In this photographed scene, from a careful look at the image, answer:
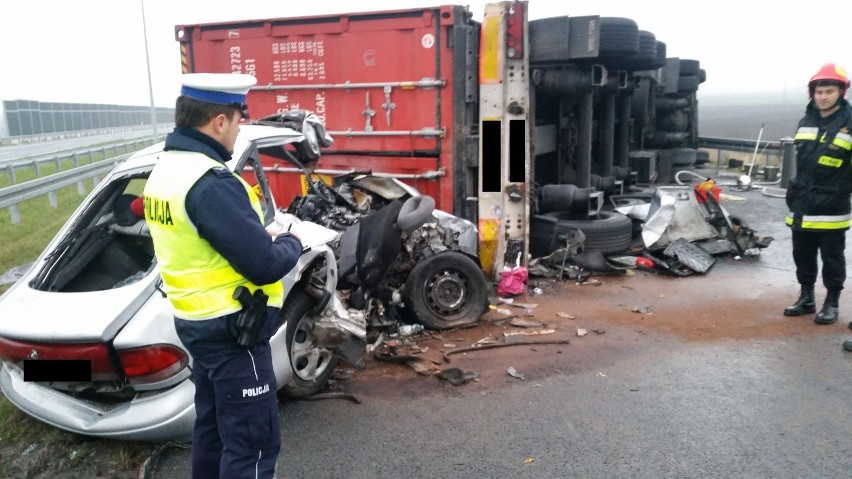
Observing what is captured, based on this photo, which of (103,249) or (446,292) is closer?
(103,249)

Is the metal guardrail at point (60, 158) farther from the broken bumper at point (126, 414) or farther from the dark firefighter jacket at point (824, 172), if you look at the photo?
the dark firefighter jacket at point (824, 172)

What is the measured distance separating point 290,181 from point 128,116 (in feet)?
135

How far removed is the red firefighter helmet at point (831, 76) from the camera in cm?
500

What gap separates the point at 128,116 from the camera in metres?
43.7

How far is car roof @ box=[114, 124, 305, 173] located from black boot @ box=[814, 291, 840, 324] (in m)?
4.29

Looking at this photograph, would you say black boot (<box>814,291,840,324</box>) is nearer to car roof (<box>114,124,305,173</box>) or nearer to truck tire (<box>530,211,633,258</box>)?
truck tire (<box>530,211,633,258</box>)

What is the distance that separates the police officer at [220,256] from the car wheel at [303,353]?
1.27 meters

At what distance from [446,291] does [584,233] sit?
232 cm

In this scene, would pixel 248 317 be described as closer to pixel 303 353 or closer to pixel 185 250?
pixel 185 250

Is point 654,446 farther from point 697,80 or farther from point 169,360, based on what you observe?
point 697,80

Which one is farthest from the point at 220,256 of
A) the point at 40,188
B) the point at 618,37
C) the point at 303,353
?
the point at 40,188

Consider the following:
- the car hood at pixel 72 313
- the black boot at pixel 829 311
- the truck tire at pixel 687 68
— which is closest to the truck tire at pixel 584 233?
the black boot at pixel 829 311

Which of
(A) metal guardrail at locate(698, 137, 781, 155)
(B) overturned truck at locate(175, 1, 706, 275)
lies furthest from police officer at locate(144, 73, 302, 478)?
(A) metal guardrail at locate(698, 137, 781, 155)

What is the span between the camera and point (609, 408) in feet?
12.9
